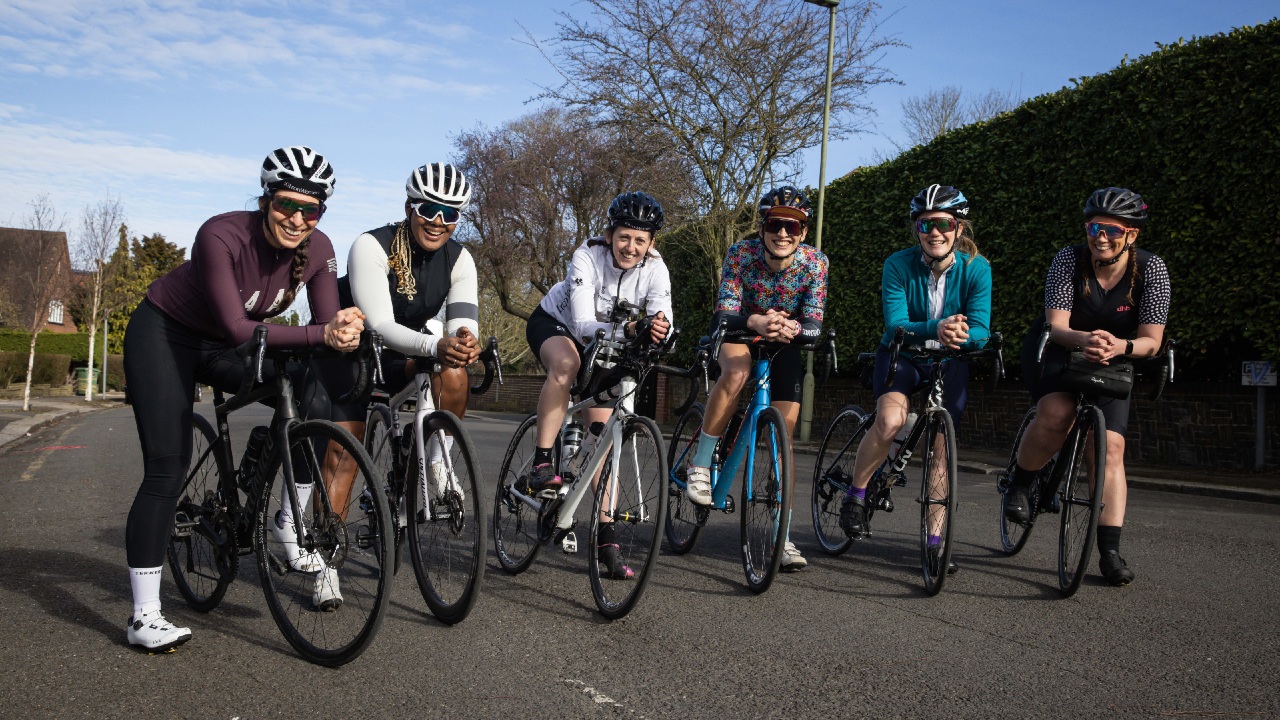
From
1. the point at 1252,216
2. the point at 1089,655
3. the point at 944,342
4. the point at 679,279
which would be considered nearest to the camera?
the point at 1089,655

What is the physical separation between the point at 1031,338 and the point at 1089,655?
2.11 m

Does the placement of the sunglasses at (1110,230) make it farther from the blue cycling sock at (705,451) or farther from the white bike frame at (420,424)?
the white bike frame at (420,424)

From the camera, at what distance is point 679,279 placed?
1037 inches

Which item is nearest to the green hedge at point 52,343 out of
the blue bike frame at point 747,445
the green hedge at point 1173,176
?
the green hedge at point 1173,176

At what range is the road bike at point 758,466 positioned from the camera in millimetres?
4930

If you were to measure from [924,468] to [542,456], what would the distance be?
193 cm

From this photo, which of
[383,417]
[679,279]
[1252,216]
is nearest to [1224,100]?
[1252,216]

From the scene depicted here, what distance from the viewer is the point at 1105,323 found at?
560cm

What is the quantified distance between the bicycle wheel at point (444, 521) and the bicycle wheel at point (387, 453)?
0.15 meters

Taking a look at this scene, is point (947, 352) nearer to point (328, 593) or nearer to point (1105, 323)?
point (1105, 323)

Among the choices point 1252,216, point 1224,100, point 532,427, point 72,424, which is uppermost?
point 1224,100

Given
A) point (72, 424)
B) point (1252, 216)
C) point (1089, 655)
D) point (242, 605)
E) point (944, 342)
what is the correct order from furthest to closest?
→ point (72, 424) < point (1252, 216) < point (944, 342) < point (242, 605) < point (1089, 655)

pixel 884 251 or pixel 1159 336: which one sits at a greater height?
pixel 884 251

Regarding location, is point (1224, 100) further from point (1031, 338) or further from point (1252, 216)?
point (1031, 338)
